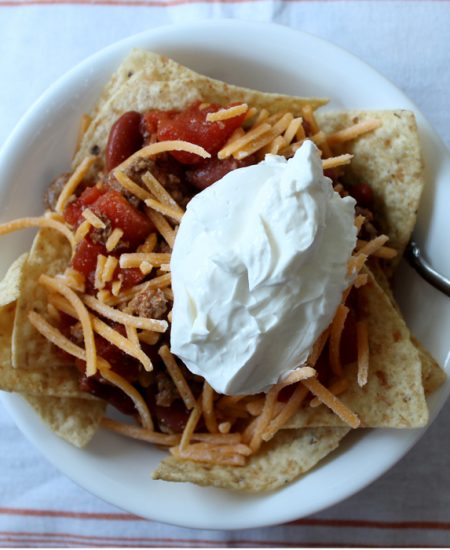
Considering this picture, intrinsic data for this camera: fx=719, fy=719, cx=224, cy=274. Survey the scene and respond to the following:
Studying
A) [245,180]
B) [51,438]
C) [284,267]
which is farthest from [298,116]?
[51,438]

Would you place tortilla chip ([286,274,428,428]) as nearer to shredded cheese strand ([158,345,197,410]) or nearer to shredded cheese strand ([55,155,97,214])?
shredded cheese strand ([158,345,197,410])

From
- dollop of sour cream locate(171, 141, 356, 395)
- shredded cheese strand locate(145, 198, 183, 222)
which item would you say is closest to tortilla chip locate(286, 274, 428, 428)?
dollop of sour cream locate(171, 141, 356, 395)

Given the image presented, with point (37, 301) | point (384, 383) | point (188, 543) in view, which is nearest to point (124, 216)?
point (37, 301)

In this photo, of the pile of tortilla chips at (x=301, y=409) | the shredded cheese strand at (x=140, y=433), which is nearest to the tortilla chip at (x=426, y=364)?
the pile of tortilla chips at (x=301, y=409)

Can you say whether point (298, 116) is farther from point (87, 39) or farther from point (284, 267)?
point (87, 39)

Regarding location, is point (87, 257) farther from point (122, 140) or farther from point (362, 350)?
point (362, 350)

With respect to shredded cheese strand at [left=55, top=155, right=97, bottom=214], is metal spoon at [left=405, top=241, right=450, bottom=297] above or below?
below

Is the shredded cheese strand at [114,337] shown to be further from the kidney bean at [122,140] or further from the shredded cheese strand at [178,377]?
the kidney bean at [122,140]
